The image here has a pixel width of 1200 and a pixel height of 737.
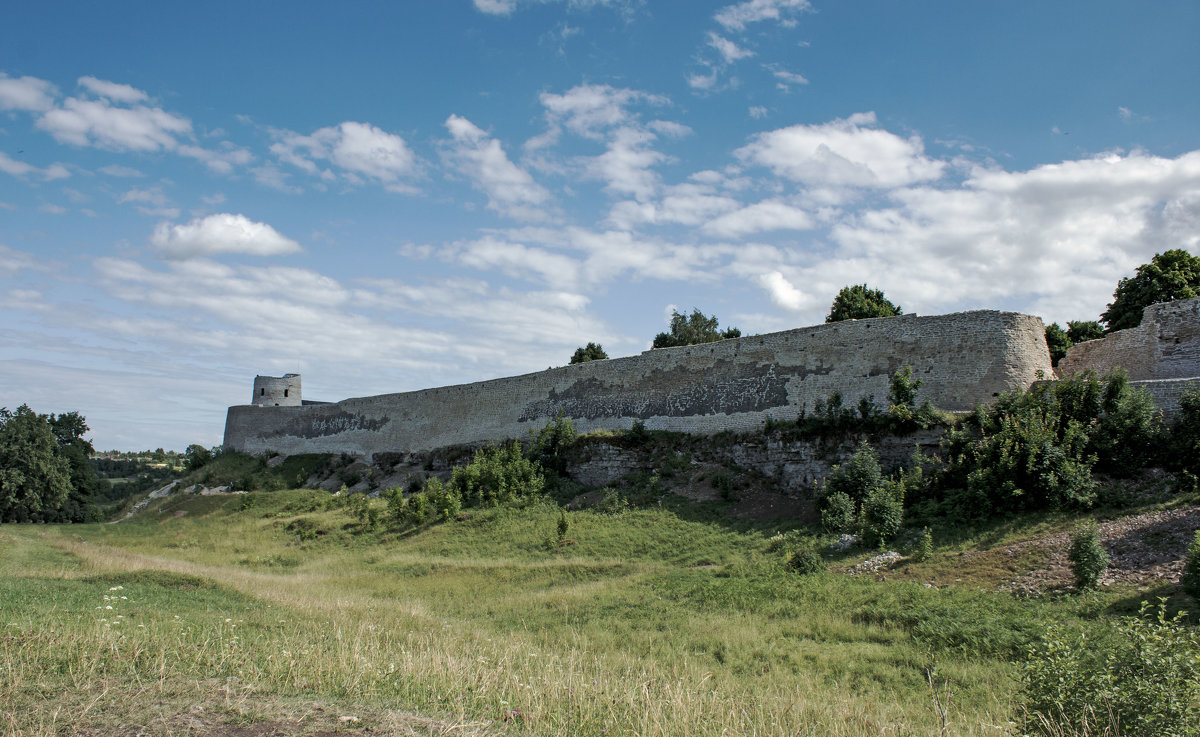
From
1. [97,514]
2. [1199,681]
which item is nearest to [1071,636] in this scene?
[1199,681]

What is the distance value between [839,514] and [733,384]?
790 centimetres

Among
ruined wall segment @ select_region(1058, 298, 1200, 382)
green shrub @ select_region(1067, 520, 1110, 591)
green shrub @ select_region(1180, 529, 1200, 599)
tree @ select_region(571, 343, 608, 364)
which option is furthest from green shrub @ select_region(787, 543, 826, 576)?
tree @ select_region(571, 343, 608, 364)

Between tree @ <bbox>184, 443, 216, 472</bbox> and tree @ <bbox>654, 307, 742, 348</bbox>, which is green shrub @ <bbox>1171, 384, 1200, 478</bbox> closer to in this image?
tree @ <bbox>654, 307, 742, 348</bbox>

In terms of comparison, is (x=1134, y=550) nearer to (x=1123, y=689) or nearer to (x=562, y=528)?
(x=1123, y=689)

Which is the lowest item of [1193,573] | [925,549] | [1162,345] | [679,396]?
[925,549]

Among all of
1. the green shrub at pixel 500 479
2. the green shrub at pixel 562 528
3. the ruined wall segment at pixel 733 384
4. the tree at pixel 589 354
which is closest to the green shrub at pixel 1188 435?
the ruined wall segment at pixel 733 384

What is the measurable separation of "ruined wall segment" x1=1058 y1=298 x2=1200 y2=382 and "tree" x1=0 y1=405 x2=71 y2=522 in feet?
137

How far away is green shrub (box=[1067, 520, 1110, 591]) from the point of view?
11023 millimetres

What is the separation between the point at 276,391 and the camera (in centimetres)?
4516

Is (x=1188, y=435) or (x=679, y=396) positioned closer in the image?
(x=1188, y=435)

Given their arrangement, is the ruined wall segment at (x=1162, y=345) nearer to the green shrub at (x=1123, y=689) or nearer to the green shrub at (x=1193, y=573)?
the green shrub at (x=1193, y=573)

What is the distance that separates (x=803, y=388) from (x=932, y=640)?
12145mm

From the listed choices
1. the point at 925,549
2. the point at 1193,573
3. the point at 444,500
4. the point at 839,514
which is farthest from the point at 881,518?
the point at 444,500

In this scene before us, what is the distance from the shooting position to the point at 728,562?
15.7m
